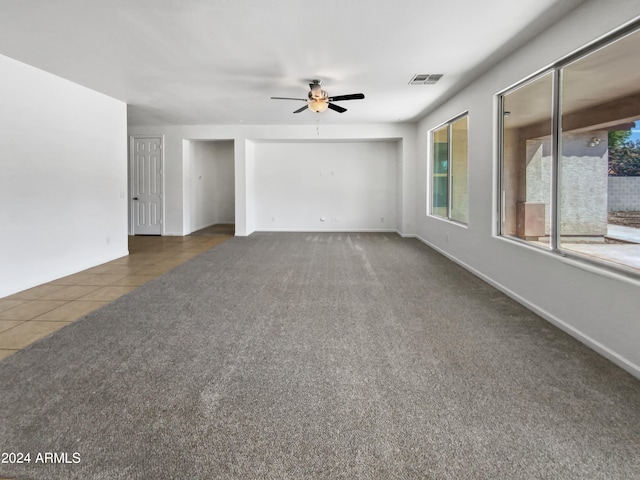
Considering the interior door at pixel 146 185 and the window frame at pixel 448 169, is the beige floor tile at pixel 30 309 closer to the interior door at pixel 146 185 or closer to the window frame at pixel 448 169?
the window frame at pixel 448 169

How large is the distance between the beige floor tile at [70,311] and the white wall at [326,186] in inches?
256

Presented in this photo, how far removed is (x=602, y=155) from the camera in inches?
121

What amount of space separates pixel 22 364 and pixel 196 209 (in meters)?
8.01

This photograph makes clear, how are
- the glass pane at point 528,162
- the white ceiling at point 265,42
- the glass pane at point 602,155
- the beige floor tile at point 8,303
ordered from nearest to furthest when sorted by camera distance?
the glass pane at point 602,155 < the white ceiling at point 265,42 < the glass pane at point 528,162 < the beige floor tile at point 8,303

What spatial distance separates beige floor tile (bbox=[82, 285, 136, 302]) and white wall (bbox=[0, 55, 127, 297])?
3.02 ft

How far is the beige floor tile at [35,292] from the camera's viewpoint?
4.18 metres

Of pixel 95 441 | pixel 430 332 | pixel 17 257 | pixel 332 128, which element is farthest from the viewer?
pixel 332 128

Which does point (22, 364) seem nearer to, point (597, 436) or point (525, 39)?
point (597, 436)

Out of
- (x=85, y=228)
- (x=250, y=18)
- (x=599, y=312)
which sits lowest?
(x=599, y=312)

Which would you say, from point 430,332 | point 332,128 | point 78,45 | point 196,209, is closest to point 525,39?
point 430,332

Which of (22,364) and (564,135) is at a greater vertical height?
(564,135)

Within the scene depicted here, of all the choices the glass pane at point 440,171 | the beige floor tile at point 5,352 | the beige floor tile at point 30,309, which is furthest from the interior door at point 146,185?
the beige floor tile at point 5,352

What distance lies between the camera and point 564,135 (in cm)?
339

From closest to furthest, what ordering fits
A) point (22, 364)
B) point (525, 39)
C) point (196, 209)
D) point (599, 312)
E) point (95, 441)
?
point (95, 441)
point (22, 364)
point (599, 312)
point (525, 39)
point (196, 209)
